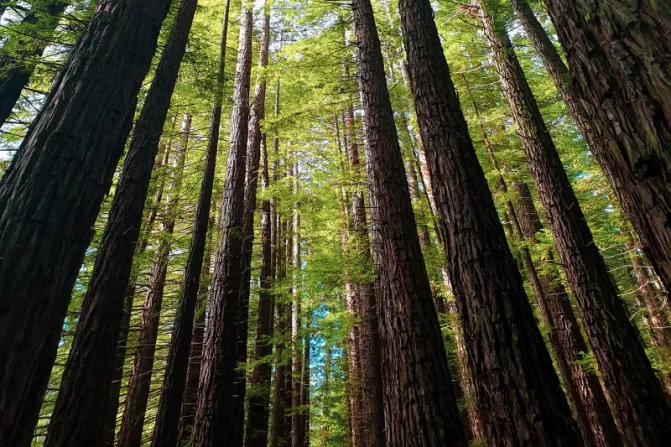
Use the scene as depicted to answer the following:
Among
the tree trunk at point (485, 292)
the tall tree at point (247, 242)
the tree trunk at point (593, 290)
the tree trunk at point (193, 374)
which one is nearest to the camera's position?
the tree trunk at point (485, 292)

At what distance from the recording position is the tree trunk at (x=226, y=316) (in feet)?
18.4

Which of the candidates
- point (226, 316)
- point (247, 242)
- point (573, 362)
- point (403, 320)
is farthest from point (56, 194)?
point (573, 362)

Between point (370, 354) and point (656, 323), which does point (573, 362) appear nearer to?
point (370, 354)

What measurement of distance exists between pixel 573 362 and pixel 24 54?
35.4ft

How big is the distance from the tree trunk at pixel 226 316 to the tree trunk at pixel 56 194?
4.47m

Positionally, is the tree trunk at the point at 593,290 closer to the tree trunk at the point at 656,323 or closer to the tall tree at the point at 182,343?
the tree trunk at the point at 656,323

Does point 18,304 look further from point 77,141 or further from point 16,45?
point 16,45

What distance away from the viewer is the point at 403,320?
13.8 feet

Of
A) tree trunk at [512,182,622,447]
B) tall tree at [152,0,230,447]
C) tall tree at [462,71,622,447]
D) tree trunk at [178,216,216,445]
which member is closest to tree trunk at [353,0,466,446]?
tall tree at [152,0,230,447]

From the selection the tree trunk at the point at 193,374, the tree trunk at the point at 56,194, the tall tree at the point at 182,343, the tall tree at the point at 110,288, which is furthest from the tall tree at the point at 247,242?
the tree trunk at the point at 56,194

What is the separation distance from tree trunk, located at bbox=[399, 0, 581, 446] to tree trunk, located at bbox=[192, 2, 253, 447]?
14.0ft

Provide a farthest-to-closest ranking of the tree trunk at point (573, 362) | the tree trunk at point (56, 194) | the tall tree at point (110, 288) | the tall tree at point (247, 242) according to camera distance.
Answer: the tree trunk at point (573, 362) < the tall tree at point (247, 242) < the tall tree at point (110, 288) < the tree trunk at point (56, 194)

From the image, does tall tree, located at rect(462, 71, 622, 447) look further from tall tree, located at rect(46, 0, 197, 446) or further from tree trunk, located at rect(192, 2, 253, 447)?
tall tree, located at rect(46, 0, 197, 446)

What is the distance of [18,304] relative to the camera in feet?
5.68
